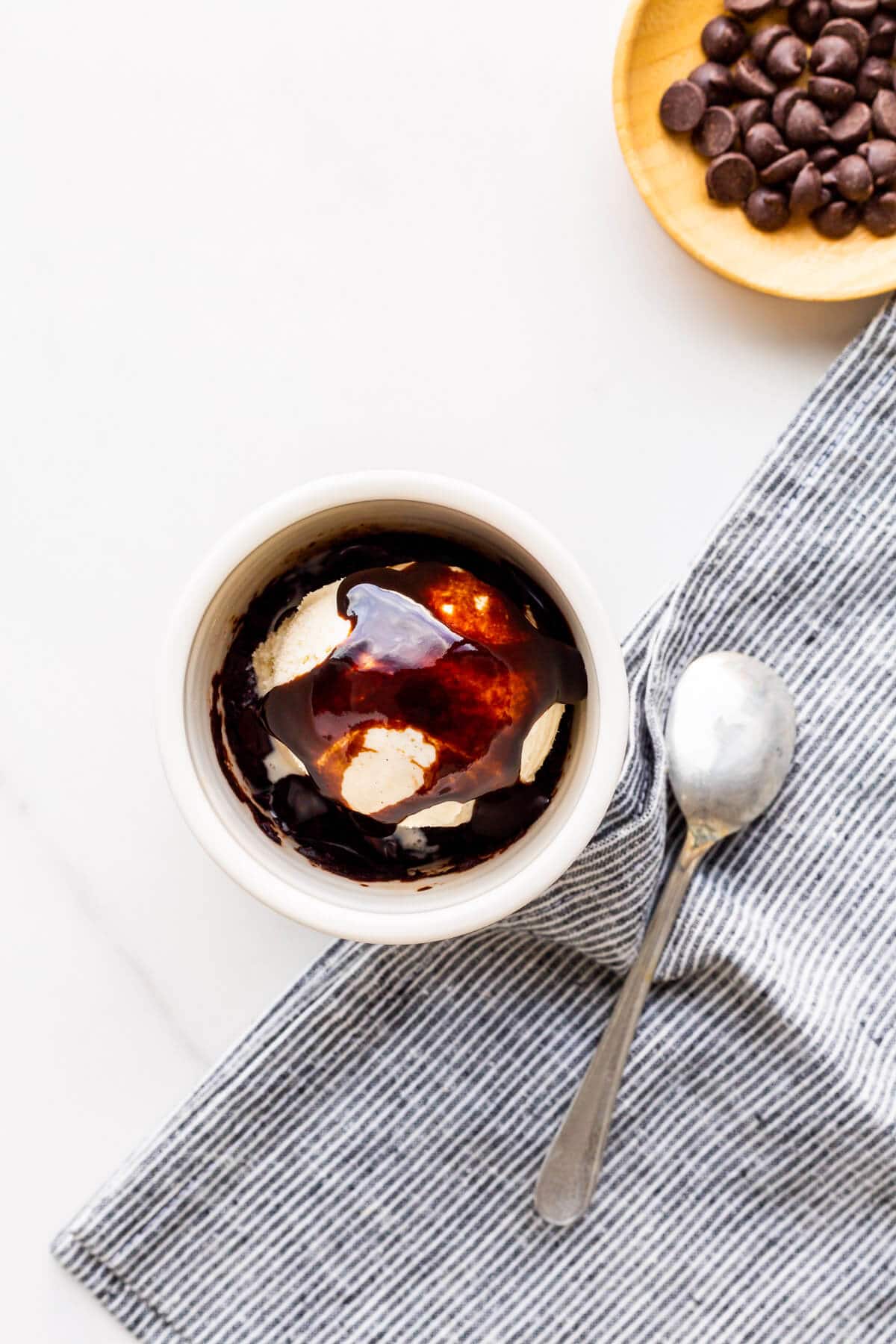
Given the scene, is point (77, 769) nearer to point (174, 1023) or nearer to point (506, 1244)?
point (174, 1023)

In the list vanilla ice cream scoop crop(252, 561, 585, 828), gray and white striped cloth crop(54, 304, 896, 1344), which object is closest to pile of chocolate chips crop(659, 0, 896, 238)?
gray and white striped cloth crop(54, 304, 896, 1344)

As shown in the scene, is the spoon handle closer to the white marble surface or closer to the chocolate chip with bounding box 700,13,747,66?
the white marble surface

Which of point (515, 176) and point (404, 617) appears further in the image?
point (515, 176)

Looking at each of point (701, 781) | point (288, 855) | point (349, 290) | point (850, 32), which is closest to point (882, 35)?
point (850, 32)

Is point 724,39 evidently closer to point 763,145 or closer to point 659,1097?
point 763,145

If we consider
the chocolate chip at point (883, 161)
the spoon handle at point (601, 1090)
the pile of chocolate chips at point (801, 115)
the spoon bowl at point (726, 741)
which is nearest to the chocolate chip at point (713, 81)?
the pile of chocolate chips at point (801, 115)

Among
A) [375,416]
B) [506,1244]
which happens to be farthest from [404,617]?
[506,1244]
